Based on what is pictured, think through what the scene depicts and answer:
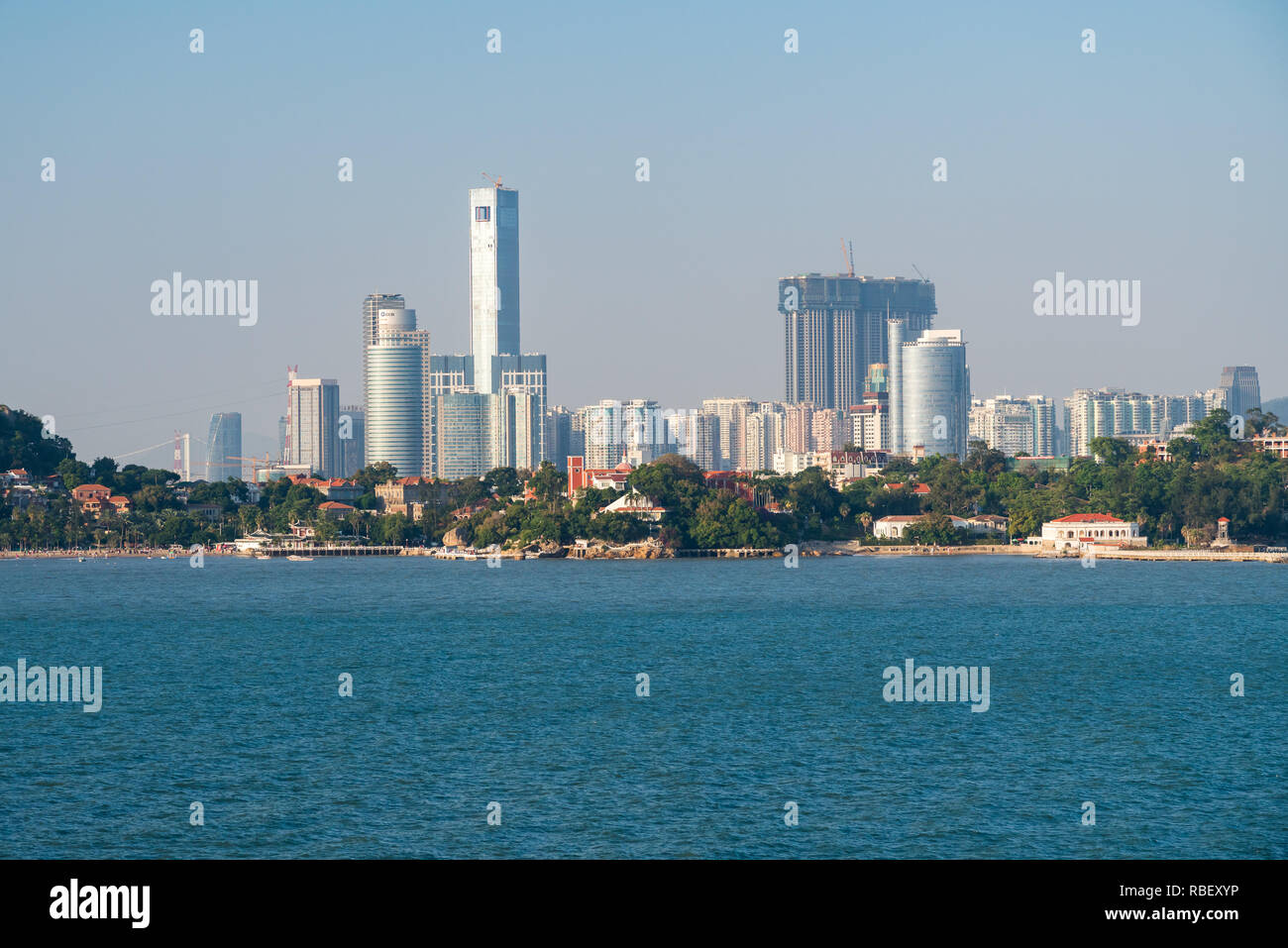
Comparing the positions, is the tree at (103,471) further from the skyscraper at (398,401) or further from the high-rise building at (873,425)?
the high-rise building at (873,425)

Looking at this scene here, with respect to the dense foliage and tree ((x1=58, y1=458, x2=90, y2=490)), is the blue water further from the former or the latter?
tree ((x1=58, y1=458, x2=90, y2=490))

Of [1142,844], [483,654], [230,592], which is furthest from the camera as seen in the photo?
[230,592]

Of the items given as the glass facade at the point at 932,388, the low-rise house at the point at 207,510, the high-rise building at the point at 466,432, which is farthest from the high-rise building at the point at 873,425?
the low-rise house at the point at 207,510
